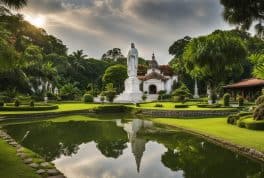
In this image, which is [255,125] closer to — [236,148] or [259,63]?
[259,63]

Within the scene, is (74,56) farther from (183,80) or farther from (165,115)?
(165,115)

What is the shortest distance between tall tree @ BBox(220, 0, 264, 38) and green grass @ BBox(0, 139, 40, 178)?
37.4 ft

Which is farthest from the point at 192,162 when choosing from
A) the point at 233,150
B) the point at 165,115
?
the point at 165,115

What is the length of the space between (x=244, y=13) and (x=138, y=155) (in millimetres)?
8288

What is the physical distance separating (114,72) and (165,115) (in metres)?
35.7

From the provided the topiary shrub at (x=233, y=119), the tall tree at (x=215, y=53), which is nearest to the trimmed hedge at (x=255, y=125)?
the topiary shrub at (x=233, y=119)

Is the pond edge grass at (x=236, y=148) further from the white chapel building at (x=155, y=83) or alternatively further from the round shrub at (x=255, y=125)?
the white chapel building at (x=155, y=83)

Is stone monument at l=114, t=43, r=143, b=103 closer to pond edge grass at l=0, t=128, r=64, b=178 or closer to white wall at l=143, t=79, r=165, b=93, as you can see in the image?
white wall at l=143, t=79, r=165, b=93

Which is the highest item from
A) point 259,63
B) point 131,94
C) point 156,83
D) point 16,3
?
point 156,83

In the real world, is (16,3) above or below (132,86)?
above

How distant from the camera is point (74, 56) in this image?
81.9 metres

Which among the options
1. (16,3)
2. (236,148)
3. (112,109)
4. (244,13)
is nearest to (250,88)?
(112,109)

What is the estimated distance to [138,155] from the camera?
1396 centimetres

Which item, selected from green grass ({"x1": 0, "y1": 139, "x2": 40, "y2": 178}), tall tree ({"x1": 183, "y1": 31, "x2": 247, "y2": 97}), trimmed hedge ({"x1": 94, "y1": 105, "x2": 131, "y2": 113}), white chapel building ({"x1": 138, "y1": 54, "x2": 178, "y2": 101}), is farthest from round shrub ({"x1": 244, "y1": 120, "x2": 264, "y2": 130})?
white chapel building ({"x1": 138, "y1": 54, "x2": 178, "y2": 101})
